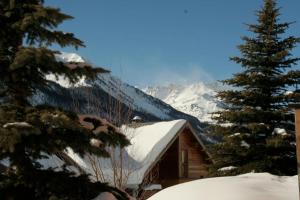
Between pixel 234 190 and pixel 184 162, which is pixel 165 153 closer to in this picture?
pixel 184 162

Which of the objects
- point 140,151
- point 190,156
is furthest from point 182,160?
point 140,151

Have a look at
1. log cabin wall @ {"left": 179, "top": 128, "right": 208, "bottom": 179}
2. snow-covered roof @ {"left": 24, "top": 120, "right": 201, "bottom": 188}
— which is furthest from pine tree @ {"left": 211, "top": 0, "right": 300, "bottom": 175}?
log cabin wall @ {"left": 179, "top": 128, "right": 208, "bottom": 179}

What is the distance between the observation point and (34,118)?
7227 mm

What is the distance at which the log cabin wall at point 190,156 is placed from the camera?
3069 cm

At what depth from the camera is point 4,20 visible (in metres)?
8.15

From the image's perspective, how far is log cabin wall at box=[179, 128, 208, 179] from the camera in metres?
30.7

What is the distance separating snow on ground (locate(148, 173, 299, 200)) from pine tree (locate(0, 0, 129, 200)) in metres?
1.14

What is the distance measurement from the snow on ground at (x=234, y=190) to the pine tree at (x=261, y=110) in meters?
11.6

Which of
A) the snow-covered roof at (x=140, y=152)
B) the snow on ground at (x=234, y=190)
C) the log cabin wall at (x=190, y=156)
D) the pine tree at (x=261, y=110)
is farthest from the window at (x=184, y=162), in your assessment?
the snow on ground at (x=234, y=190)

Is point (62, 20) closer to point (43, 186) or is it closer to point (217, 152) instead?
point (43, 186)

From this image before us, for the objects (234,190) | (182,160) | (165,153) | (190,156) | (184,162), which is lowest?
(234,190)

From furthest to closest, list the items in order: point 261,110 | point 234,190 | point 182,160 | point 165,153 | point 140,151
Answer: point 182,160 → point 165,153 → point 140,151 → point 261,110 → point 234,190

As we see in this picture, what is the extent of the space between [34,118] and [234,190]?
9.62 feet

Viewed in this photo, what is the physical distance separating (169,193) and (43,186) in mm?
1817
